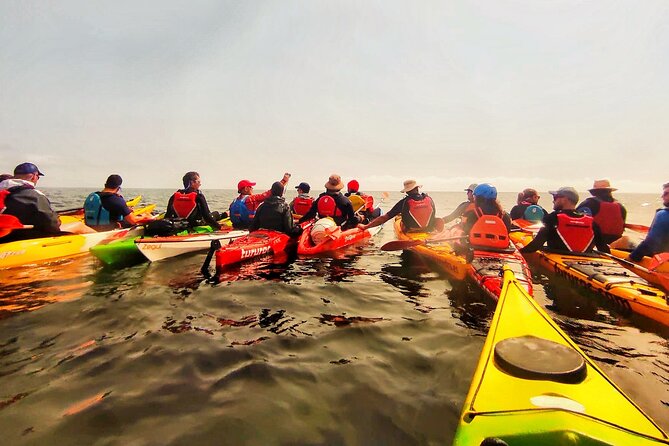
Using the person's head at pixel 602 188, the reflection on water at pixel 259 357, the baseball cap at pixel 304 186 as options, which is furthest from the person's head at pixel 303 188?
the person's head at pixel 602 188

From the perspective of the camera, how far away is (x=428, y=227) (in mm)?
10594

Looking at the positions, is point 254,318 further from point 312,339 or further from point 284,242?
point 284,242

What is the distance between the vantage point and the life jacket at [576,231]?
7.30m

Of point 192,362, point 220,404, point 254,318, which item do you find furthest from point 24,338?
point 220,404

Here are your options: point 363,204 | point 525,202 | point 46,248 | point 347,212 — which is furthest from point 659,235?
point 46,248

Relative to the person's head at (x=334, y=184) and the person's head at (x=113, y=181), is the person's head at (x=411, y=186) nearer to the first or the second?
the person's head at (x=334, y=184)

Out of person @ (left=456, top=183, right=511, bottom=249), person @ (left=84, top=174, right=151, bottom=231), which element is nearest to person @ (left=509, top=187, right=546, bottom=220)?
person @ (left=456, top=183, right=511, bottom=249)

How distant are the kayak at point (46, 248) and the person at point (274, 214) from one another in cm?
427

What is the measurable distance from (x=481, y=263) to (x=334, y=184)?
19.5 ft

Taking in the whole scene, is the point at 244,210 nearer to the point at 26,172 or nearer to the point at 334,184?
the point at 334,184

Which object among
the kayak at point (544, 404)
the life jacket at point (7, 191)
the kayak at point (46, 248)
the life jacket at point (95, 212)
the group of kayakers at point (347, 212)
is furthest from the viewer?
the life jacket at point (95, 212)

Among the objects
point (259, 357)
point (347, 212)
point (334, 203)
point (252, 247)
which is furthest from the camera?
point (347, 212)

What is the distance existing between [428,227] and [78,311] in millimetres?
9078

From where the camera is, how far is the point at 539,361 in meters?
2.55
